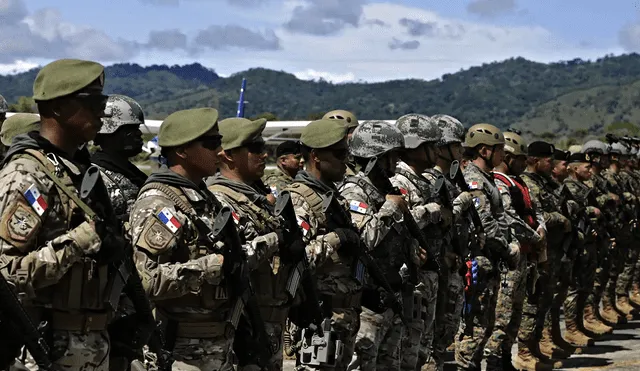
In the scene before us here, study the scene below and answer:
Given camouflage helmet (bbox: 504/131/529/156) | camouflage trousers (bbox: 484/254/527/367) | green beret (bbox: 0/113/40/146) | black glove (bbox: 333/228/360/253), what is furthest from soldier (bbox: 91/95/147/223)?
camouflage helmet (bbox: 504/131/529/156)

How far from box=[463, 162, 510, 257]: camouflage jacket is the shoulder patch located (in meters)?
4.96

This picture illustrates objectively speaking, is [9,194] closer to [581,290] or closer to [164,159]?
[164,159]

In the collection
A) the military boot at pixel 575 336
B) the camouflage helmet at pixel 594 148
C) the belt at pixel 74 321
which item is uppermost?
the camouflage helmet at pixel 594 148

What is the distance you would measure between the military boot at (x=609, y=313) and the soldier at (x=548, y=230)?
340 centimetres

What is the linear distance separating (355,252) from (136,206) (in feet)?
6.29

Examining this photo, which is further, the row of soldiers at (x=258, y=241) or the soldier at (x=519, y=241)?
the soldier at (x=519, y=241)

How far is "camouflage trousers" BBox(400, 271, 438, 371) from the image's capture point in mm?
8188

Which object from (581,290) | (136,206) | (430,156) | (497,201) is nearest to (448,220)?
(430,156)

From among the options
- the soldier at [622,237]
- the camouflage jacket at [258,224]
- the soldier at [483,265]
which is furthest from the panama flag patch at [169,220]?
the soldier at [622,237]

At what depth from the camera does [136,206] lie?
539 centimetres

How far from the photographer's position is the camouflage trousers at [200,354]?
5.45 metres

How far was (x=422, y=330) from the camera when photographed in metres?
8.29

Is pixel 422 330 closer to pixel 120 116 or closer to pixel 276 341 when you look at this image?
pixel 276 341

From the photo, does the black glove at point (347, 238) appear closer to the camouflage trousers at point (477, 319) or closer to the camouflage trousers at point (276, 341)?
the camouflage trousers at point (276, 341)
